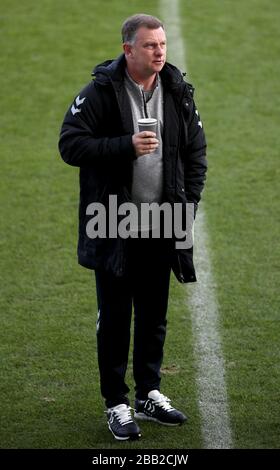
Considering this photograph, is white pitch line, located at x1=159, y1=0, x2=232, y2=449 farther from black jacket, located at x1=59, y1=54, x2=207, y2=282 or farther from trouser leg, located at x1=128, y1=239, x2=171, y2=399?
black jacket, located at x1=59, y1=54, x2=207, y2=282

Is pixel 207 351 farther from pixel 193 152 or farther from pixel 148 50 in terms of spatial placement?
pixel 148 50

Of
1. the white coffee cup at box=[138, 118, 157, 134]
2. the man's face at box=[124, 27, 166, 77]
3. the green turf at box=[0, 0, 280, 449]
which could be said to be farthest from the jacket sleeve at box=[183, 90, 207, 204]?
the green turf at box=[0, 0, 280, 449]

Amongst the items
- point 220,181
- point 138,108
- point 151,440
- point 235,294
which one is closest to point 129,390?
point 151,440

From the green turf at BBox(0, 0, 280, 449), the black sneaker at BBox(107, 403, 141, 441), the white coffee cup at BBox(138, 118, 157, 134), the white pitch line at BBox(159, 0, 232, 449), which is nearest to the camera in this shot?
the white coffee cup at BBox(138, 118, 157, 134)

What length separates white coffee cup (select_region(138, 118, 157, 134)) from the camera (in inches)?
200

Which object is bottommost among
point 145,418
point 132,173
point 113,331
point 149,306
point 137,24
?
point 145,418

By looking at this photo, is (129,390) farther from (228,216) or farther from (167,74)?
(228,216)

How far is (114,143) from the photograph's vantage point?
5.25m

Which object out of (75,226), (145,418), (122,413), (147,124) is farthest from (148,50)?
(75,226)

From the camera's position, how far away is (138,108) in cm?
539

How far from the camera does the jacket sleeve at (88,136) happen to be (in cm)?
526

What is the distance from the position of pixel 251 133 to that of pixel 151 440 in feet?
17.6

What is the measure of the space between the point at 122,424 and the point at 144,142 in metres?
1.35

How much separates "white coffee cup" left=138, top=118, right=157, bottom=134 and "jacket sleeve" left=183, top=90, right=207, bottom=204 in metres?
0.36
